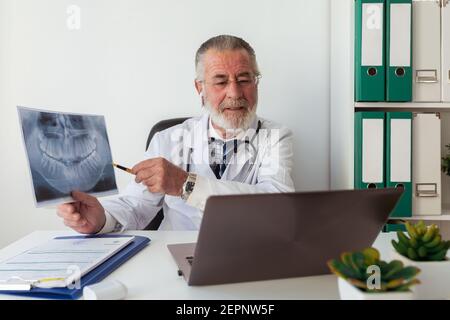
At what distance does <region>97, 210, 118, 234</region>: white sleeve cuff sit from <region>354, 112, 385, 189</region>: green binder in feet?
2.98

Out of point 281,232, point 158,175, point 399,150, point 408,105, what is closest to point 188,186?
point 158,175

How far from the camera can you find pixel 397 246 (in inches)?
23.0

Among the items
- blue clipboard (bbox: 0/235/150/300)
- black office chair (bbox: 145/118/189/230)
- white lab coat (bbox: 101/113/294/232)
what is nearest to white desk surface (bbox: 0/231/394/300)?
blue clipboard (bbox: 0/235/150/300)

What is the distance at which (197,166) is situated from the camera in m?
1.52

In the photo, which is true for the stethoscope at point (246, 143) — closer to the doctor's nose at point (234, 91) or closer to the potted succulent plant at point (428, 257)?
the doctor's nose at point (234, 91)

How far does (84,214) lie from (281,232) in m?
0.59

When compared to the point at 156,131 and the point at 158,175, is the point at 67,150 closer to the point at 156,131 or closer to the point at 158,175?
the point at 158,175

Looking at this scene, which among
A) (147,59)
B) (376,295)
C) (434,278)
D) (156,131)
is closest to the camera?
(376,295)

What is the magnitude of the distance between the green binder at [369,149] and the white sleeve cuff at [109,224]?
91cm

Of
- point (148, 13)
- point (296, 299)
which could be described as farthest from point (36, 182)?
point (148, 13)

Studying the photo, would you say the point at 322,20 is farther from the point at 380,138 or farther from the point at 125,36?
the point at 125,36

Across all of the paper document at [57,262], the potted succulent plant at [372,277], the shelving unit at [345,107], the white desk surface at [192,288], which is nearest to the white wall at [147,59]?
the shelving unit at [345,107]

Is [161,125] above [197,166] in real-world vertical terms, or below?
above

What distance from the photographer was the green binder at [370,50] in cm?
150
